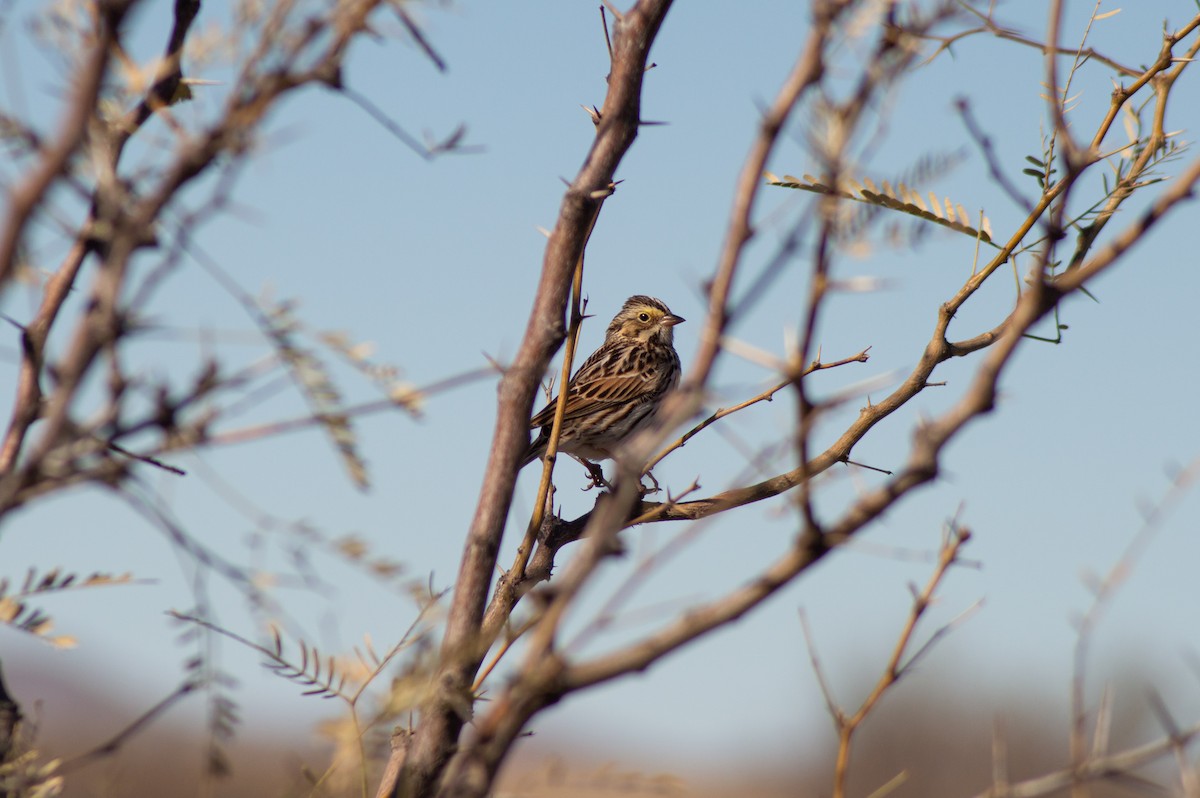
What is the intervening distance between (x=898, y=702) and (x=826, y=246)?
4236 cm

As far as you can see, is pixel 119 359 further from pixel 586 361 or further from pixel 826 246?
pixel 586 361

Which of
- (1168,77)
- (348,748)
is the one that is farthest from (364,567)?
(1168,77)

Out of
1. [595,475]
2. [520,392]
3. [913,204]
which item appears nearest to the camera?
[520,392]

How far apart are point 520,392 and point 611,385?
7249mm

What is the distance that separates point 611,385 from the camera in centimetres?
966

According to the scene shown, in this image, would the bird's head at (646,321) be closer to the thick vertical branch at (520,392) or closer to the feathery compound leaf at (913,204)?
the feathery compound leaf at (913,204)

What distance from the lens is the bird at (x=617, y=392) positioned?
928 centimetres

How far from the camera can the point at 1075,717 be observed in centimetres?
210

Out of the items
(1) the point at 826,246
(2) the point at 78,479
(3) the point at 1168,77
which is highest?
(3) the point at 1168,77

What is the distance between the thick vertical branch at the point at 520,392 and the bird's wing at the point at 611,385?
6.69 metres

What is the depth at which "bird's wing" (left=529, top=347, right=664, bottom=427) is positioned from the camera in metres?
9.44

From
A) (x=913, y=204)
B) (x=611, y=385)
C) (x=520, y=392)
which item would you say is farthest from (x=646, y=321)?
(x=520, y=392)

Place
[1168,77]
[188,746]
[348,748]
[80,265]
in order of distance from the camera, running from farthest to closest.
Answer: [188,746] → [1168,77] → [348,748] → [80,265]

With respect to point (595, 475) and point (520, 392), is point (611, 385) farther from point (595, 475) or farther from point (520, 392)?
point (520, 392)
